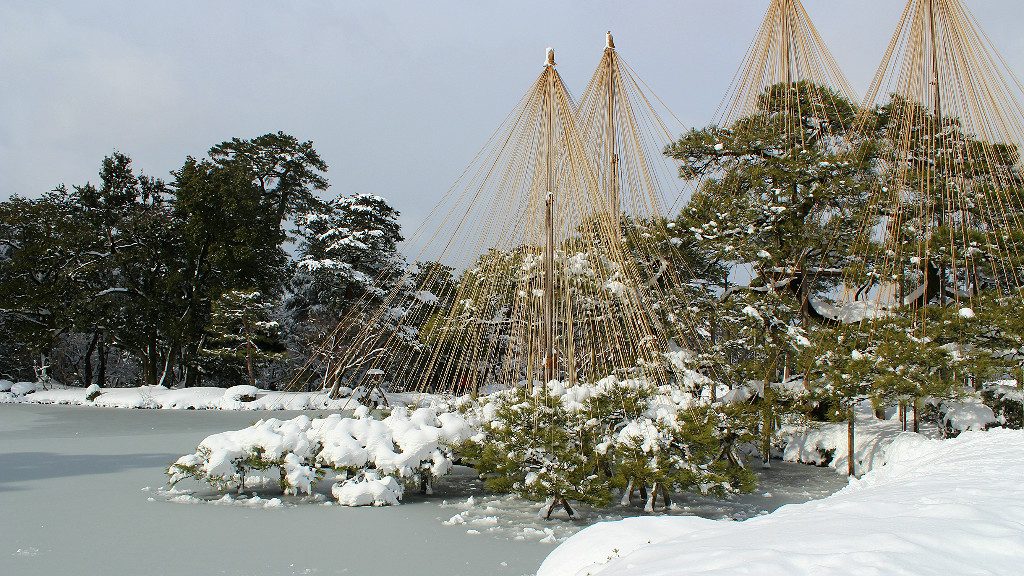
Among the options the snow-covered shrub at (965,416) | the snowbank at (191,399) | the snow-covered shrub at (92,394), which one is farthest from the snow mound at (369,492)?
the snow-covered shrub at (92,394)

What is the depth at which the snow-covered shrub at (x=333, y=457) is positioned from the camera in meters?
5.98

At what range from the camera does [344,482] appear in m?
6.08

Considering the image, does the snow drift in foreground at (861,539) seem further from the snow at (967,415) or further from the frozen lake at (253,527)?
the snow at (967,415)

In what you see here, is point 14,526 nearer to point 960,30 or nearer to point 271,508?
point 271,508

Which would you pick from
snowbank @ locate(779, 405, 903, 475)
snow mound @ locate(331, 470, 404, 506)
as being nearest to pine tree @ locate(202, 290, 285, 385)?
snow mound @ locate(331, 470, 404, 506)

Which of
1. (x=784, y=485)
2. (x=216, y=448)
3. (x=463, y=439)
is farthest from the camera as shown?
(x=784, y=485)

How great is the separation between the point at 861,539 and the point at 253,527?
4.55 m

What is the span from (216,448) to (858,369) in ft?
24.2

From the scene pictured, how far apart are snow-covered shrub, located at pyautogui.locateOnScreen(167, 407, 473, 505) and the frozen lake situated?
260 millimetres

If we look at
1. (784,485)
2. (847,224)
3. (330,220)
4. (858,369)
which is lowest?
(784,485)

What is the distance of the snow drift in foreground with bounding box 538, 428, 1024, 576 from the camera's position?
1.67 meters

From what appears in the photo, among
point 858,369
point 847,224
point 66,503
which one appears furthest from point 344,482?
point 847,224

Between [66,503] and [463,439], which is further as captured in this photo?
[463,439]

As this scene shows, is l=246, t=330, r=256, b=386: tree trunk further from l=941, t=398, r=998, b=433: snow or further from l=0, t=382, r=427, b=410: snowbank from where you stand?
l=941, t=398, r=998, b=433: snow
